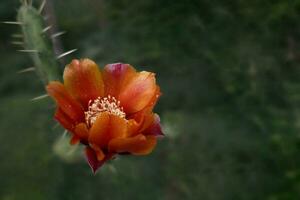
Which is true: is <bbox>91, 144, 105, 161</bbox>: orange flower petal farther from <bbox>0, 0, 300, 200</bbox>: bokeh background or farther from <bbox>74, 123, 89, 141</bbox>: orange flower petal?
<bbox>0, 0, 300, 200</bbox>: bokeh background

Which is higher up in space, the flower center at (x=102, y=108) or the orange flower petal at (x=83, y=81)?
the orange flower petal at (x=83, y=81)

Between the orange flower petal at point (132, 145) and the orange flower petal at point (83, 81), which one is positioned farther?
the orange flower petal at point (83, 81)

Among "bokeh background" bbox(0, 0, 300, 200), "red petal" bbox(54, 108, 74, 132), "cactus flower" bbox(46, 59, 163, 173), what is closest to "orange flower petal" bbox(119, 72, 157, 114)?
"cactus flower" bbox(46, 59, 163, 173)

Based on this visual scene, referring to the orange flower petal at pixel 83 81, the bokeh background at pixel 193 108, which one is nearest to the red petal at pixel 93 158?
the orange flower petal at pixel 83 81

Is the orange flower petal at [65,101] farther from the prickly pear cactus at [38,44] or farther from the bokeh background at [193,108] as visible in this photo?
the bokeh background at [193,108]

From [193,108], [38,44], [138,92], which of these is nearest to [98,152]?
[138,92]

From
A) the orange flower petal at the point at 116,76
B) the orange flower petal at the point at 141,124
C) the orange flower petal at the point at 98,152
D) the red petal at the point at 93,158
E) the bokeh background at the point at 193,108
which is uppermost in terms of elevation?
the orange flower petal at the point at 116,76

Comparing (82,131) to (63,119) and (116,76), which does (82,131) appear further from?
(116,76)
